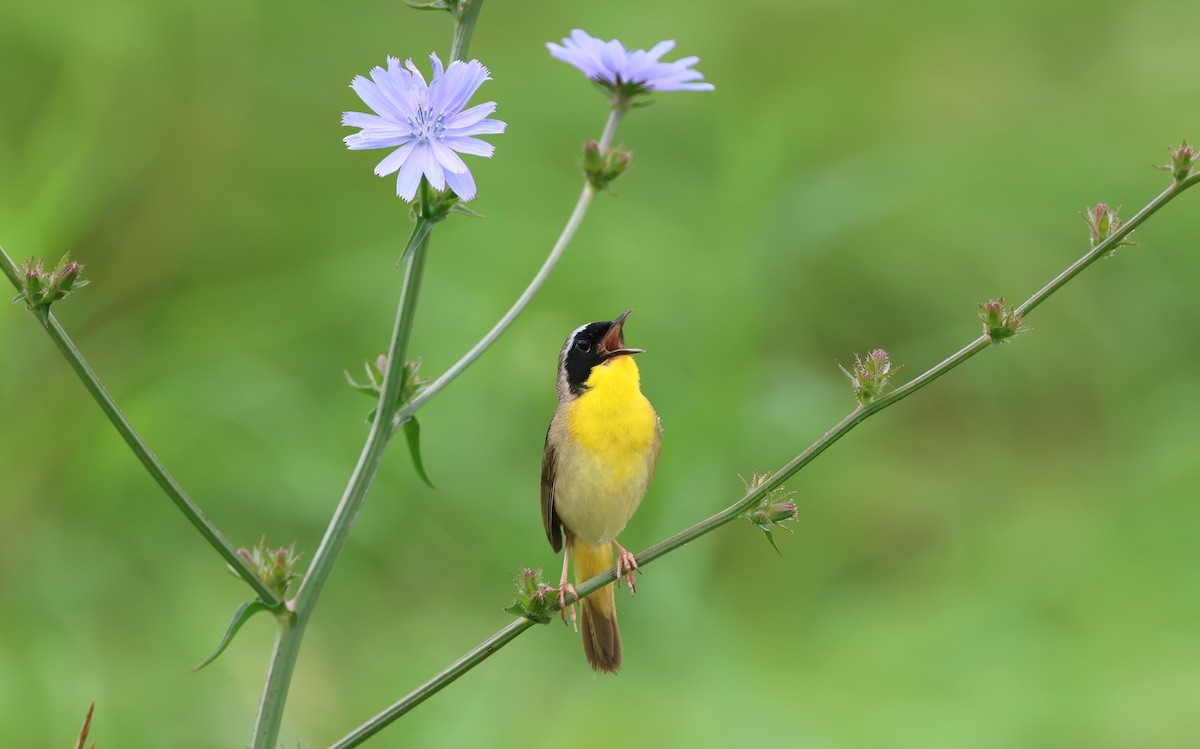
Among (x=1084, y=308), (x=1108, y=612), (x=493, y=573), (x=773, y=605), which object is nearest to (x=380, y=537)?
(x=493, y=573)

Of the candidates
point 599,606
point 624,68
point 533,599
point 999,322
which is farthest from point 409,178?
point 599,606

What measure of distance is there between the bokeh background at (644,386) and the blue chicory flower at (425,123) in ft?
6.52

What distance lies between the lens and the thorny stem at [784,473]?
1.42 m

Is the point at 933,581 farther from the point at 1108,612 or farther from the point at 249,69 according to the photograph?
the point at 249,69

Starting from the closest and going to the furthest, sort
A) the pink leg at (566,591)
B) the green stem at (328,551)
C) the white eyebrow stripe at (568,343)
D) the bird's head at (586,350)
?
the green stem at (328,551)
the pink leg at (566,591)
the bird's head at (586,350)
the white eyebrow stripe at (568,343)

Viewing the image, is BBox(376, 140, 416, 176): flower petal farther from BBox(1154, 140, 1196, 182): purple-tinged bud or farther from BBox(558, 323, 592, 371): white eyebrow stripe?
BBox(558, 323, 592, 371): white eyebrow stripe

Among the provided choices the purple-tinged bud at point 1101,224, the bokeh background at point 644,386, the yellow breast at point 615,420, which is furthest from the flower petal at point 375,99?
the bokeh background at point 644,386

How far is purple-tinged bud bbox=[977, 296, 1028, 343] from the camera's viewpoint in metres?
1.50

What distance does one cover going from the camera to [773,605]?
4.06m

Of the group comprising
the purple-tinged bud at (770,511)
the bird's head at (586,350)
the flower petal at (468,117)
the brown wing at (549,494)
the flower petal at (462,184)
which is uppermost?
the bird's head at (586,350)

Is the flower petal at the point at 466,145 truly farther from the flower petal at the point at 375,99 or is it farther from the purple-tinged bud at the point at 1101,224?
the purple-tinged bud at the point at 1101,224

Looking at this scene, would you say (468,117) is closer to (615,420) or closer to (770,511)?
(770,511)

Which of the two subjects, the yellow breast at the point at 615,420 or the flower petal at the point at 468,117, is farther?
the yellow breast at the point at 615,420

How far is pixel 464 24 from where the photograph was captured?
1.42 meters
